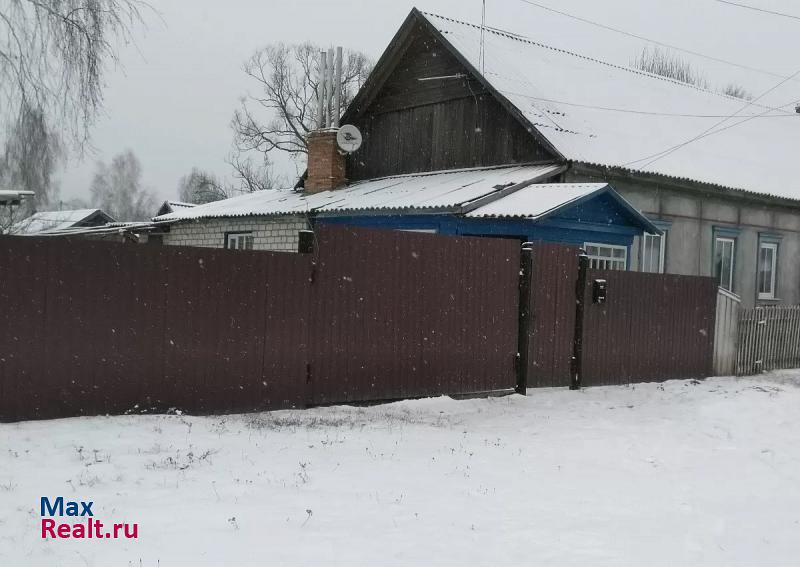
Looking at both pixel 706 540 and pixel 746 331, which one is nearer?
pixel 706 540

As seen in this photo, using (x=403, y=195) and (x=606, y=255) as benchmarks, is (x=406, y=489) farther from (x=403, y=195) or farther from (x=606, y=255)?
(x=403, y=195)

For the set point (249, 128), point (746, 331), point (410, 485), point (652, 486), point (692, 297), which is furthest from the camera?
point (249, 128)

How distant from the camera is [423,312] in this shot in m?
9.72

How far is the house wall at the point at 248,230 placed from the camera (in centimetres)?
1888

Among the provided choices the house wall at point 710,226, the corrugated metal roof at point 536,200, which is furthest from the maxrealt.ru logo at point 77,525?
the house wall at point 710,226

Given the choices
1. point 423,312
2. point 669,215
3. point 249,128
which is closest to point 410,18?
point 669,215

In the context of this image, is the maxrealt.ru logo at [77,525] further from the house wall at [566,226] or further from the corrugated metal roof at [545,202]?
the house wall at [566,226]

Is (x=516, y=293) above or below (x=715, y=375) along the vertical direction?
above

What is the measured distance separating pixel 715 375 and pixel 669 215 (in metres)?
5.68

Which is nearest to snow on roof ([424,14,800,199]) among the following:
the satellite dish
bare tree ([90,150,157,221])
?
the satellite dish

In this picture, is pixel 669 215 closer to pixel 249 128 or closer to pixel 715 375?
pixel 715 375

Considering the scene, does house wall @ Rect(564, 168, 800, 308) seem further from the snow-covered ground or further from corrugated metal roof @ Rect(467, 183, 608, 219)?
the snow-covered ground

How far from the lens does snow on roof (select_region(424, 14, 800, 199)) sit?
17250 millimetres

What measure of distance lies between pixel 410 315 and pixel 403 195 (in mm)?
6996
